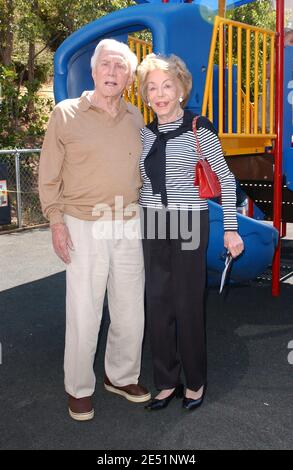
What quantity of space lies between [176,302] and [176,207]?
0.50 metres

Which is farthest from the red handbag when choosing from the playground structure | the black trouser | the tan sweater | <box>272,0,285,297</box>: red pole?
<box>272,0,285,297</box>: red pole

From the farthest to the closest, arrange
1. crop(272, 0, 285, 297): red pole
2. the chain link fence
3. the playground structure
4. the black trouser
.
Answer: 1. the chain link fence
2. crop(272, 0, 285, 297): red pole
3. the playground structure
4. the black trouser

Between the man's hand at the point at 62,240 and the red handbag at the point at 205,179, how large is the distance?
694 mm

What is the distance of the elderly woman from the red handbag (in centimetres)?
2

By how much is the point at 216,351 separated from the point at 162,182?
166 cm

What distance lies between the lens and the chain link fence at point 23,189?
8.77 metres

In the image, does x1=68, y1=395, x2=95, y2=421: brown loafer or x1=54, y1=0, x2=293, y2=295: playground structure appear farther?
x1=54, y1=0, x2=293, y2=295: playground structure

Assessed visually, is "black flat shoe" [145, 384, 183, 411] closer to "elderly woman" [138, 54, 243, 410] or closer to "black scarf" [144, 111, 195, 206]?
"elderly woman" [138, 54, 243, 410]

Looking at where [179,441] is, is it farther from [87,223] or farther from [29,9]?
[29,9]

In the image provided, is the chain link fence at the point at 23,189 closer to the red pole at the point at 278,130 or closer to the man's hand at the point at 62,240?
the red pole at the point at 278,130

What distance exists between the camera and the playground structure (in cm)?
376
